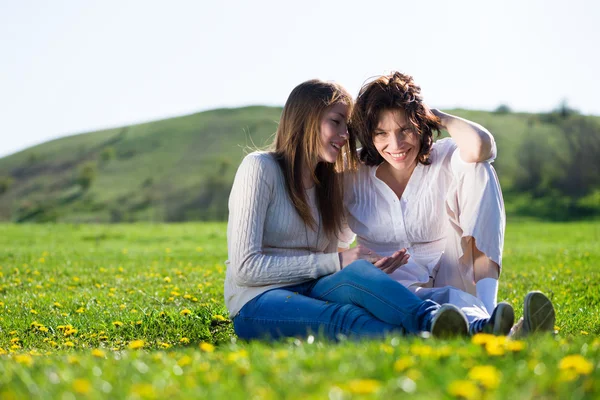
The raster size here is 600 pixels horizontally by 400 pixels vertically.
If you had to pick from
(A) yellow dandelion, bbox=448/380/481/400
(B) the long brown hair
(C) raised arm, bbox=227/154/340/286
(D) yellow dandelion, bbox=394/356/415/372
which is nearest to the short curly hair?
(B) the long brown hair

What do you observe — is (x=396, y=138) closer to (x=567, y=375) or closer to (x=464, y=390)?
(x=567, y=375)

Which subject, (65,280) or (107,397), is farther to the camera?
(65,280)

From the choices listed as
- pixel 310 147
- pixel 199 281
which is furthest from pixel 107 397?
pixel 199 281

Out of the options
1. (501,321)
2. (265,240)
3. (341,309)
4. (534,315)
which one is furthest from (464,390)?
(265,240)

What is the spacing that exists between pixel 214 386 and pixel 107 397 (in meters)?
0.38

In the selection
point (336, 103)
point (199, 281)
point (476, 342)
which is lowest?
point (199, 281)

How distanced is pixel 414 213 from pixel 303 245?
0.94 m

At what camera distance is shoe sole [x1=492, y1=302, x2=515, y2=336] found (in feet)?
13.4

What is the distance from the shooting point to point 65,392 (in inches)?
98.4

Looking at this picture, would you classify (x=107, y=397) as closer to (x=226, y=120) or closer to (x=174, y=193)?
(x=174, y=193)

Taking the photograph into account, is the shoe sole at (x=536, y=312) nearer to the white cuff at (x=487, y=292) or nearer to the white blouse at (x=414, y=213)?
the white cuff at (x=487, y=292)

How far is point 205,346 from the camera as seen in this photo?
11.2 feet

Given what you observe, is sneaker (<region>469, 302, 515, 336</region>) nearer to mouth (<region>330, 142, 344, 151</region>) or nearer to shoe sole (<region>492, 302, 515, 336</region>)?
shoe sole (<region>492, 302, 515, 336</region>)

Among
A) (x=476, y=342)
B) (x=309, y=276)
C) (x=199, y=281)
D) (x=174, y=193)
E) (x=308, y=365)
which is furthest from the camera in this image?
(x=174, y=193)
